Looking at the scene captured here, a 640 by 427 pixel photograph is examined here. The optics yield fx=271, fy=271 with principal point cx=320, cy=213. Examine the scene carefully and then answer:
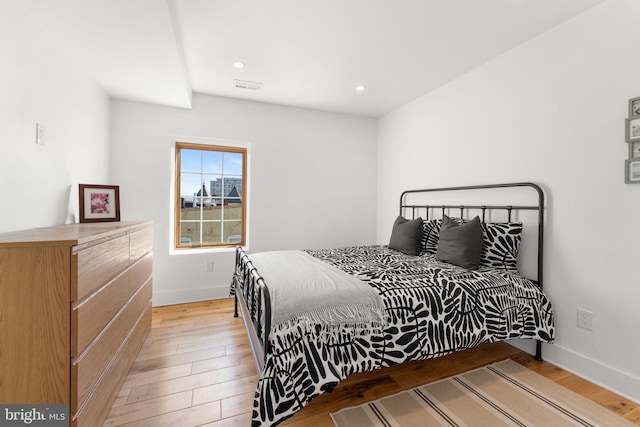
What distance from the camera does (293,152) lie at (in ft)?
12.1

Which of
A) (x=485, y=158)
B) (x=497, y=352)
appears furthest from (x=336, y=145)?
(x=497, y=352)

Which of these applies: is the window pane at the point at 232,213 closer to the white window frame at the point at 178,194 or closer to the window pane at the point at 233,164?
the white window frame at the point at 178,194

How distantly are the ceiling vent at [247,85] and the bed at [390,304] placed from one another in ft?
6.22

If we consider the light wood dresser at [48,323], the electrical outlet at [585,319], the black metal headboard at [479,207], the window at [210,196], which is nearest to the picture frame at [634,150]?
the black metal headboard at [479,207]

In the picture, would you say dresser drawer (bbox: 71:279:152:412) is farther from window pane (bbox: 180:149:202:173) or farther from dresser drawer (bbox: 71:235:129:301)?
window pane (bbox: 180:149:202:173)

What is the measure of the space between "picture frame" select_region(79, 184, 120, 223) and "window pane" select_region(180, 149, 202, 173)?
3.69ft

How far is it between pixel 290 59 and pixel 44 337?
253cm

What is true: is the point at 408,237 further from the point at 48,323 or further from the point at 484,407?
the point at 48,323

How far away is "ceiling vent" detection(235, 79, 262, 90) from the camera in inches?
116

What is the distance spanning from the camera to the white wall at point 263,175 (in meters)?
3.09

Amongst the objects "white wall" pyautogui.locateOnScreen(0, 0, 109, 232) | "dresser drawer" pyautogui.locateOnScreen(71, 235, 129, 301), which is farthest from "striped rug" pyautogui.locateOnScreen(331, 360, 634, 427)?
"white wall" pyautogui.locateOnScreen(0, 0, 109, 232)

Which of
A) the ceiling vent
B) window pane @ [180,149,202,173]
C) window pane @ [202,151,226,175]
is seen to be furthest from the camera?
window pane @ [202,151,226,175]

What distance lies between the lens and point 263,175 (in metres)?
3.55

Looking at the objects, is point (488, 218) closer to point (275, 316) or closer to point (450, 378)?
point (450, 378)
